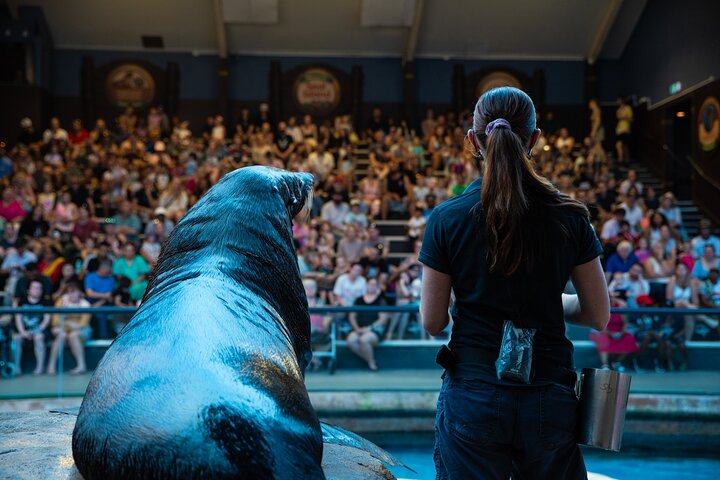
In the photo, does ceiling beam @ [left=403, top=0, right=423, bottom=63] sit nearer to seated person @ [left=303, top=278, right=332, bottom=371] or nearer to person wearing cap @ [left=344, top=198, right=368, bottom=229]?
person wearing cap @ [left=344, top=198, right=368, bottom=229]

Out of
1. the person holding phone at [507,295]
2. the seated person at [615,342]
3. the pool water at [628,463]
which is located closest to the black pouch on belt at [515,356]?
the person holding phone at [507,295]

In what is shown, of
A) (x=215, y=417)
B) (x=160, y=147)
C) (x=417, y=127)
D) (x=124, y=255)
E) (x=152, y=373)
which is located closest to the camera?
(x=215, y=417)

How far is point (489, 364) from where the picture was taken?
2.21 metres

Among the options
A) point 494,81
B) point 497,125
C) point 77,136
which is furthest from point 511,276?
point 494,81

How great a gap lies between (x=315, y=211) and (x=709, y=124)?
8.29 m

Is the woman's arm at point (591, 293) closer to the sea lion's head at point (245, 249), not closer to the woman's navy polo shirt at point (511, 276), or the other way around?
the woman's navy polo shirt at point (511, 276)

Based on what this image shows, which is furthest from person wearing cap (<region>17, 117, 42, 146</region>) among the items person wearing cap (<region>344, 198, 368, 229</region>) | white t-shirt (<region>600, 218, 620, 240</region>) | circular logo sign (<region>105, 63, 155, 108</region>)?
white t-shirt (<region>600, 218, 620, 240</region>)

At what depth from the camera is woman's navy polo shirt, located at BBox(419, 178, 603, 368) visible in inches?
87.0

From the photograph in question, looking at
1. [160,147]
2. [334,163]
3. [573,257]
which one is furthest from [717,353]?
[160,147]

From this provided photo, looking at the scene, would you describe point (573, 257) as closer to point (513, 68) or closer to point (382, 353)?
point (382, 353)

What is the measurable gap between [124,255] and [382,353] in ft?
16.5

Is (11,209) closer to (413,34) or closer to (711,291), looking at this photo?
(711,291)

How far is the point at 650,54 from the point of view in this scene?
19656 millimetres

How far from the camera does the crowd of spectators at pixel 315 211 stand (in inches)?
350
